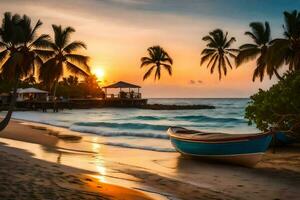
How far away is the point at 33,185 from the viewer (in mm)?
7344

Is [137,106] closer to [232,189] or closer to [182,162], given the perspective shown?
[182,162]

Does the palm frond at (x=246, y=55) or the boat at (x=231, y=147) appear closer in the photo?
the boat at (x=231, y=147)

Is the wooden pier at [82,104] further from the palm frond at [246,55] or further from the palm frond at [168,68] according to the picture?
the palm frond at [246,55]

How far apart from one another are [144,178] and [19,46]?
2292 centimetres

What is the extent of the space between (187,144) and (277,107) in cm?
442

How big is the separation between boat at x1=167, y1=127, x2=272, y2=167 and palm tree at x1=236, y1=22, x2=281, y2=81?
24371mm

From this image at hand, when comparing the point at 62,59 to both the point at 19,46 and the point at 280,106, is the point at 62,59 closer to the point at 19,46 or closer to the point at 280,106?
the point at 19,46

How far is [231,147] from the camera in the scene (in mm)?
14891

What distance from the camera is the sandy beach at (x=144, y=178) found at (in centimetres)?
753

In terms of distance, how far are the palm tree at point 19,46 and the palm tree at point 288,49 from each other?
17.6m

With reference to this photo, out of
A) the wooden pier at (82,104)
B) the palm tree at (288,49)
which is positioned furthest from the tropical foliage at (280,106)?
the wooden pier at (82,104)

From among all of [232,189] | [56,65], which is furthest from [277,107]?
[56,65]

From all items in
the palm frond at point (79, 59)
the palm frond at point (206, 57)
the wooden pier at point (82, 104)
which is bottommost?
the wooden pier at point (82, 104)

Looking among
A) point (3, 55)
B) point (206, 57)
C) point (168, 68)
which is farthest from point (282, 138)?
point (168, 68)
